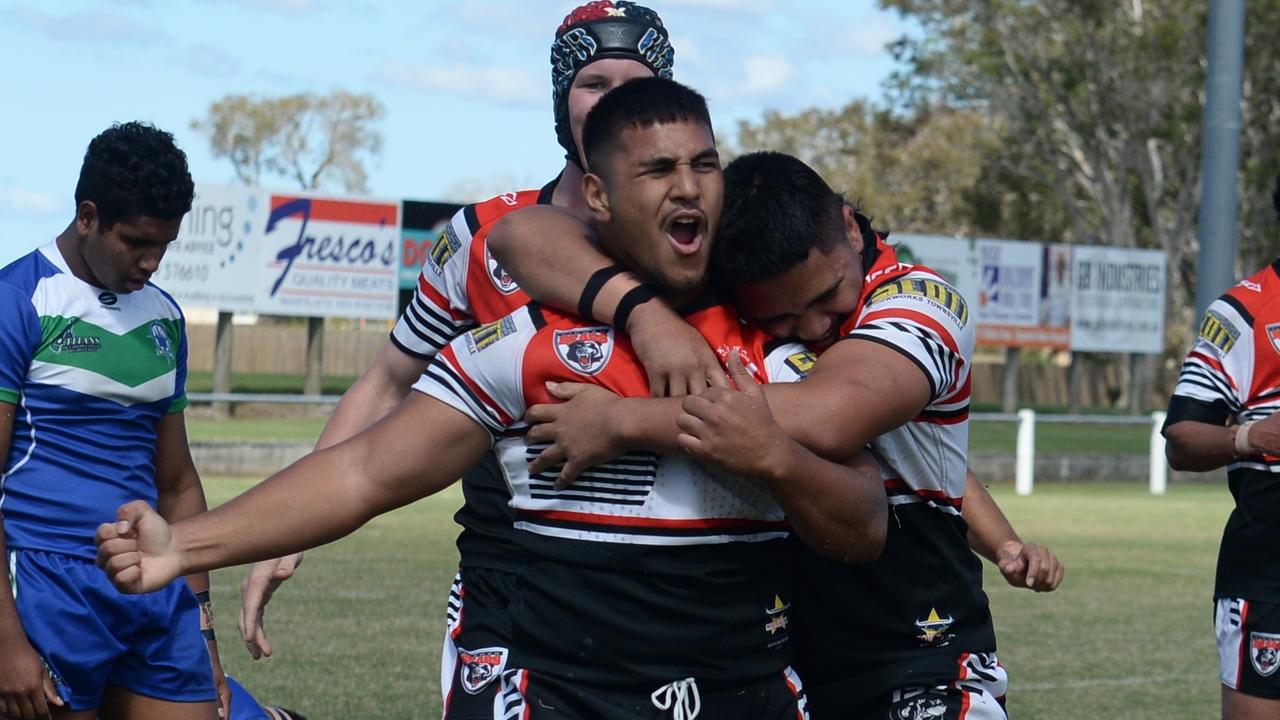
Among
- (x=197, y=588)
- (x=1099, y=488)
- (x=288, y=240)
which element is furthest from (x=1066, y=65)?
(x=197, y=588)

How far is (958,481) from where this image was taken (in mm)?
3818

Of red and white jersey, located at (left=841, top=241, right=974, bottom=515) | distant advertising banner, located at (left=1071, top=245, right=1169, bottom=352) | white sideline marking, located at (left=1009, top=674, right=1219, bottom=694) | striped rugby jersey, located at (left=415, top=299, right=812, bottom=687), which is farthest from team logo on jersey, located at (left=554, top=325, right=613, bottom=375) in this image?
distant advertising banner, located at (left=1071, top=245, right=1169, bottom=352)

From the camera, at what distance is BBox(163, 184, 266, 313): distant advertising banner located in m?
29.2

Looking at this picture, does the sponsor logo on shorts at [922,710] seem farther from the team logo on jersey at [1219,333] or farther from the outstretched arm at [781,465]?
the team logo on jersey at [1219,333]

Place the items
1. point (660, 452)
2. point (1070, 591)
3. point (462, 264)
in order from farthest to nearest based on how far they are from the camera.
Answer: point (1070, 591), point (462, 264), point (660, 452)

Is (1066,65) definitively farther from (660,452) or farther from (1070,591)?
(660,452)

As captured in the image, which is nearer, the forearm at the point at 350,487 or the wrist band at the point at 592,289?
the forearm at the point at 350,487

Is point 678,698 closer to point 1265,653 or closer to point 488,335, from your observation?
point 488,335

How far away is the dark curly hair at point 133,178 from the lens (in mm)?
5051

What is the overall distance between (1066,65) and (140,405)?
41.5 meters

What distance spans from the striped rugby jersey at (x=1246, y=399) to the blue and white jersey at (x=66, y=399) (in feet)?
10.9

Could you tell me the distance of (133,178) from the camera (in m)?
5.08

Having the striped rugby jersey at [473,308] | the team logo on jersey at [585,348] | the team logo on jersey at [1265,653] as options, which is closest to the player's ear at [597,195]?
the team logo on jersey at [585,348]

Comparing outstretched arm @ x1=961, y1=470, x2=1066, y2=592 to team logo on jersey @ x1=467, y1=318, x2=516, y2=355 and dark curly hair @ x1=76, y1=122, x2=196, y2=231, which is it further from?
dark curly hair @ x1=76, y1=122, x2=196, y2=231
